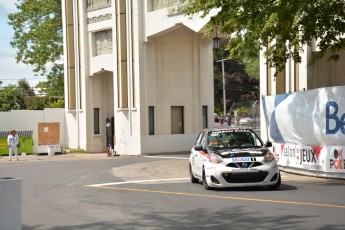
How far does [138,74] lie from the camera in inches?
1341

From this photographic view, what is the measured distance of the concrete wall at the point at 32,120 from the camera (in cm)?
4059

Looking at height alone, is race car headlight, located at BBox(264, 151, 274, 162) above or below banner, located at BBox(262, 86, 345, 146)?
below

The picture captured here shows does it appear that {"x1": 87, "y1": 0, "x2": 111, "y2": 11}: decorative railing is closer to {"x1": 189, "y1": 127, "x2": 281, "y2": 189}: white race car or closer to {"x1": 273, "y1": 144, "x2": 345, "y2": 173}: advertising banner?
{"x1": 273, "y1": 144, "x2": 345, "y2": 173}: advertising banner

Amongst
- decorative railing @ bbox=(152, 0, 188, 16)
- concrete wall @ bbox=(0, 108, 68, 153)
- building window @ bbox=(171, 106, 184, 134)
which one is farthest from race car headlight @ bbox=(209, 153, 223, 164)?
concrete wall @ bbox=(0, 108, 68, 153)

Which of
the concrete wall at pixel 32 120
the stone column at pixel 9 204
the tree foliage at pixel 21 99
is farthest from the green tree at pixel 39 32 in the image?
the stone column at pixel 9 204

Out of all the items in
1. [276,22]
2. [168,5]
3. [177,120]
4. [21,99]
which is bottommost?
[177,120]

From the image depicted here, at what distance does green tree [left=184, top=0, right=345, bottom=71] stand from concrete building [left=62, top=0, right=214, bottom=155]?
1239 cm

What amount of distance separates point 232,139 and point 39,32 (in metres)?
35.7

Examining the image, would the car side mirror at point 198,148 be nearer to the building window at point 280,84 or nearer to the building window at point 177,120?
the building window at point 280,84

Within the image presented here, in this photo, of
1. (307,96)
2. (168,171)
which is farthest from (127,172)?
(307,96)

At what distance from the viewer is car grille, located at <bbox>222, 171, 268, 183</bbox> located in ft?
48.4

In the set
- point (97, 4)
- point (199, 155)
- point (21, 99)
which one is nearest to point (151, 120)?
point (97, 4)

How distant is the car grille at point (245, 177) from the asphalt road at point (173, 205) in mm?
291

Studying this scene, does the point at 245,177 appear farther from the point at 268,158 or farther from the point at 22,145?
the point at 22,145
